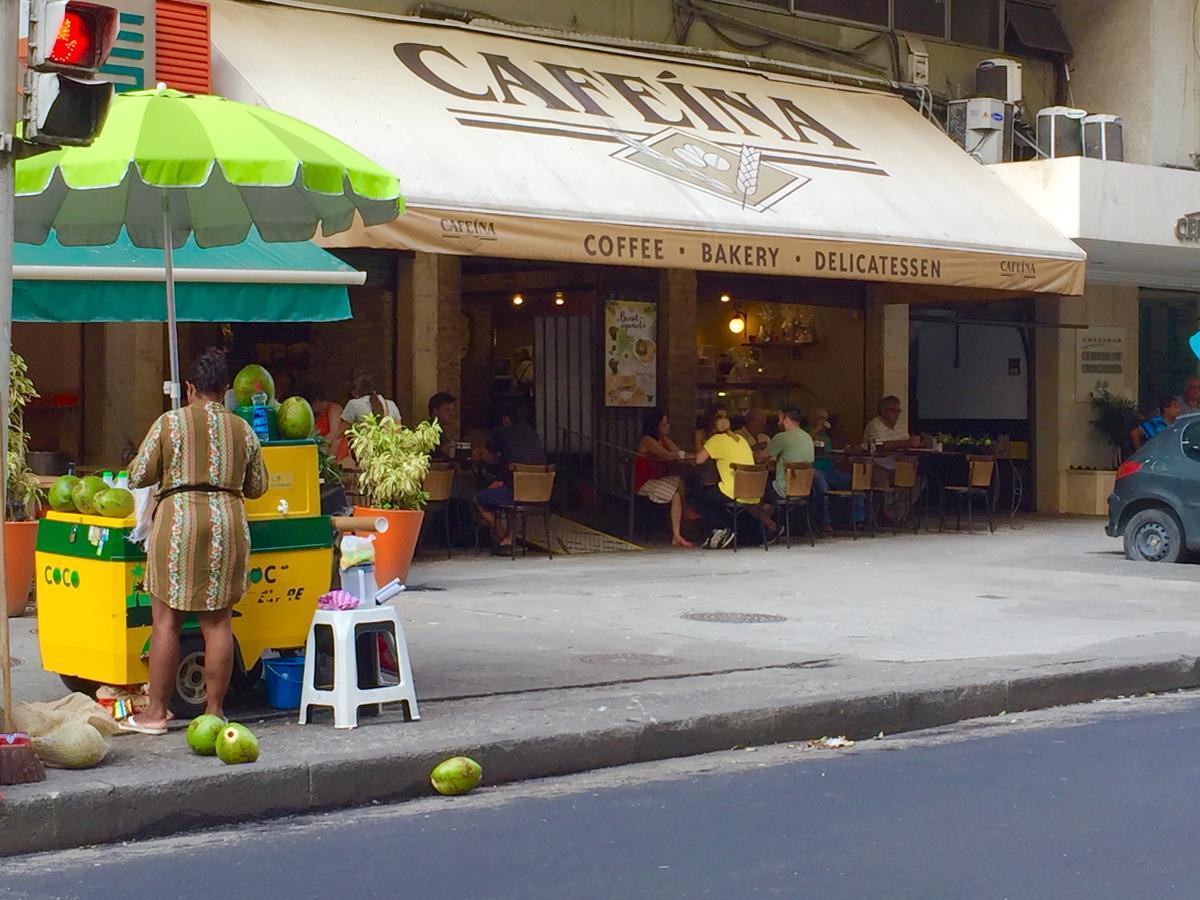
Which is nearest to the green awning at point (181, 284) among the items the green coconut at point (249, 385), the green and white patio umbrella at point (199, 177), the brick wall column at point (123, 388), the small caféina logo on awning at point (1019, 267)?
the green and white patio umbrella at point (199, 177)

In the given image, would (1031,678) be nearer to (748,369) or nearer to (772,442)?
(772,442)

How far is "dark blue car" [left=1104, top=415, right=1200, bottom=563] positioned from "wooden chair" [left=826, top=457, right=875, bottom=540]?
2655 mm

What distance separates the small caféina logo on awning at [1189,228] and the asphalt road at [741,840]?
12638 millimetres

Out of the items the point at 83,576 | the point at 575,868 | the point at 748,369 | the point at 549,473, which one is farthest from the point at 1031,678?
the point at 748,369

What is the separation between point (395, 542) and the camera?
1233 cm

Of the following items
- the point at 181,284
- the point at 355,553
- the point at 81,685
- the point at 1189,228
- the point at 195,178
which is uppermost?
the point at 1189,228

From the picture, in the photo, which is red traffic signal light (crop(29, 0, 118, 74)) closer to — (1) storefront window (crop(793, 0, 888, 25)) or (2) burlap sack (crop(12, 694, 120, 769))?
(2) burlap sack (crop(12, 694, 120, 769))

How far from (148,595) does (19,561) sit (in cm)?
382

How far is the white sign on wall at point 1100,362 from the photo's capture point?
22.4m

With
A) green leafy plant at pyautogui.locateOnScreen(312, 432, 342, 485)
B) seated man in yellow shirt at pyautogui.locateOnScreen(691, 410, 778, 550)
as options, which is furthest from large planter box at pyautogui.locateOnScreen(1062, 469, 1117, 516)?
green leafy plant at pyautogui.locateOnScreen(312, 432, 342, 485)

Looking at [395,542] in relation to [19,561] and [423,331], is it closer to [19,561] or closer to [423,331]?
[19,561]

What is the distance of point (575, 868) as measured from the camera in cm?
558

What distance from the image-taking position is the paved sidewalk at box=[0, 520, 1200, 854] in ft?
21.2

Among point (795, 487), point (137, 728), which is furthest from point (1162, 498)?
point (137, 728)
